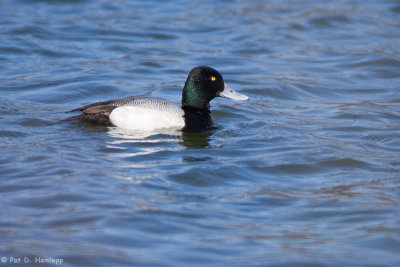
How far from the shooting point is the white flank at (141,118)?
855cm

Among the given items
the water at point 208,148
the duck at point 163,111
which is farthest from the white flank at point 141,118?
the water at point 208,148

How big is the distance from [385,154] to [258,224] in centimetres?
292

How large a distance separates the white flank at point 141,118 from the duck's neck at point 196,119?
0.19m

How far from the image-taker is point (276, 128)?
9.17 m

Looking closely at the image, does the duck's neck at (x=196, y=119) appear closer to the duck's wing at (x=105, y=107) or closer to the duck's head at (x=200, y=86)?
the duck's head at (x=200, y=86)

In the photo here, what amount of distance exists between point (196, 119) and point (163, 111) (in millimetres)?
502

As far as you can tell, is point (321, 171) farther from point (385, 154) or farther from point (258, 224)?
point (258, 224)

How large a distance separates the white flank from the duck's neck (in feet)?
0.64

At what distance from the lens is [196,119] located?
8.99m

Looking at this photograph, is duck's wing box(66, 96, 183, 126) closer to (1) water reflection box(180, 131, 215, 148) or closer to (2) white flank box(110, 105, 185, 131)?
(2) white flank box(110, 105, 185, 131)

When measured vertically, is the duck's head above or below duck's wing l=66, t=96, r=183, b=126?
above

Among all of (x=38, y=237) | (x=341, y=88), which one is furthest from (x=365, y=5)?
(x=38, y=237)

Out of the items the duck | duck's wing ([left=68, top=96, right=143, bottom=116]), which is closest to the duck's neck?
the duck

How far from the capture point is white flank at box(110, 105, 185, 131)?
8.55 m
